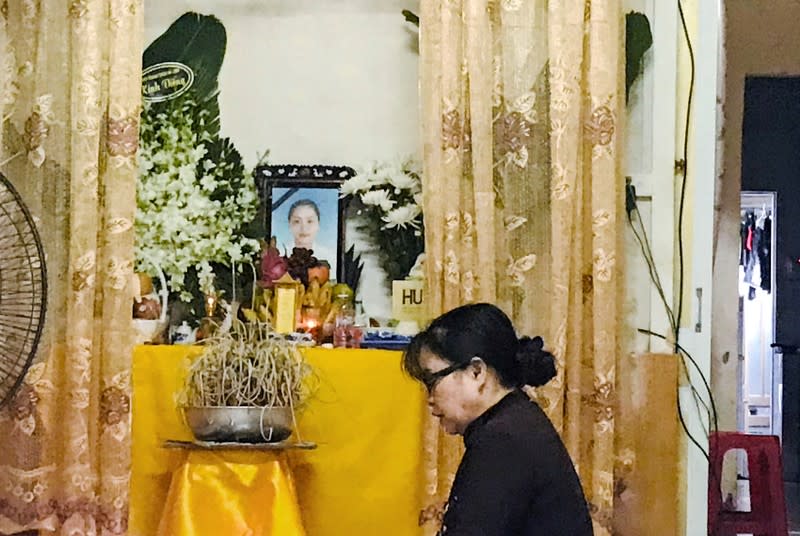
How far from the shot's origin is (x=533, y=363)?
1973 millimetres

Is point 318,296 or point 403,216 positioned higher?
point 403,216

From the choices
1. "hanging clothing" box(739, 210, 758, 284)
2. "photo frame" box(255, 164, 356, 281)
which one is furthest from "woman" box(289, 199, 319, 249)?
"hanging clothing" box(739, 210, 758, 284)

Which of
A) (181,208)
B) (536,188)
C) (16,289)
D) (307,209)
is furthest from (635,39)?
(16,289)

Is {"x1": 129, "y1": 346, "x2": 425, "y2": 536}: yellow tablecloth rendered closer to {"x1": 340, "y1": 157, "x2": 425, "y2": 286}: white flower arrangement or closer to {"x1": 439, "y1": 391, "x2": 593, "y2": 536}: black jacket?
{"x1": 340, "y1": 157, "x2": 425, "y2": 286}: white flower arrangement

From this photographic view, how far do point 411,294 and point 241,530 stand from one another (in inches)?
32.3

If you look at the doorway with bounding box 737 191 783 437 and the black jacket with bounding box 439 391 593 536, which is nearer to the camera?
the black jacket with bounding box 439 391 593 536

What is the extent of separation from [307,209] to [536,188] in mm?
644

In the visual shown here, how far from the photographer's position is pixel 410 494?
275 cm

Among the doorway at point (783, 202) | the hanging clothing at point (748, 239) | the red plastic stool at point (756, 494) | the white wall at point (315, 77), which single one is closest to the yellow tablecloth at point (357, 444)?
the white wall at point (315, 77)

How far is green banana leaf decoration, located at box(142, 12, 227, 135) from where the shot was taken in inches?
122

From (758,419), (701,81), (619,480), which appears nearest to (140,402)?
(619,480)

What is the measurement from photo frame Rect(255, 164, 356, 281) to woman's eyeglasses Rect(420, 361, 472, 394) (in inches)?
42.9

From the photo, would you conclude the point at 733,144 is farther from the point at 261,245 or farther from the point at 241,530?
the point at 241,530

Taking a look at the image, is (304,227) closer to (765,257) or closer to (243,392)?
(243,392)
